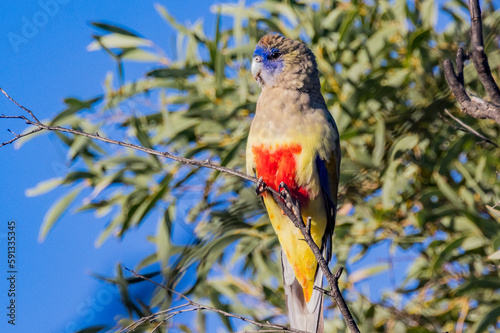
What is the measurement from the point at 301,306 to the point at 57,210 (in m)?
1.50

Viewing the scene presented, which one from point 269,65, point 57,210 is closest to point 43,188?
point 57,210

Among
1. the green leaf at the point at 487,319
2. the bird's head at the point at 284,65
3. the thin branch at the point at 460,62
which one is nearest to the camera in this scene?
the thin branch at the point at 460,62

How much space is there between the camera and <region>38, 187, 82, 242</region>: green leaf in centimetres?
308

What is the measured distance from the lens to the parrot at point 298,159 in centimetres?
204

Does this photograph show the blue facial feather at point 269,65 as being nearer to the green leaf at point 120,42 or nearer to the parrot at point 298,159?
the parrot at point 298,159

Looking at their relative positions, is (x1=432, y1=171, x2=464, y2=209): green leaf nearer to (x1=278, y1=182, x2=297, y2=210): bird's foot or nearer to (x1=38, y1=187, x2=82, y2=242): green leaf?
(x1=278, y1=182, x2=297, y2=210): bird's foot

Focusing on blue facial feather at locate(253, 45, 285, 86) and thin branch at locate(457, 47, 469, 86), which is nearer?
thin branch at locate(457, 47, 469, 86)

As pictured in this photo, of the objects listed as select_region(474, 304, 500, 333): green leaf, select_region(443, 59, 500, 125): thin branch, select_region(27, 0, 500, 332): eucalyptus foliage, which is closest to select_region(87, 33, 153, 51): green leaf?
select_region(27, 0, 500, 332): eucalyptus foliage

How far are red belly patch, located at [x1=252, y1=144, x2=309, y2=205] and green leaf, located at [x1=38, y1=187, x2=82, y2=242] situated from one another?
1334 millimetres

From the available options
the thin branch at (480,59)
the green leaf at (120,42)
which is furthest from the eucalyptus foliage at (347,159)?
the thin branch at (480,59)

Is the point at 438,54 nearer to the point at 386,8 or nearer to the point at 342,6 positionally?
the point at 386,8

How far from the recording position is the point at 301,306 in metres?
2.13

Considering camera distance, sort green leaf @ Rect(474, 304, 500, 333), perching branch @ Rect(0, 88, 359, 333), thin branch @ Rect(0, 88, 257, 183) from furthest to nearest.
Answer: green leaf @ Rect(474, 304, 500, 333)
thin branch @ Rect(0, 88, 257, 183)
perching branch @ Rect(0, 88, 359, 333)

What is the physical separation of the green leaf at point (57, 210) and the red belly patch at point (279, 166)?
1.33 m
